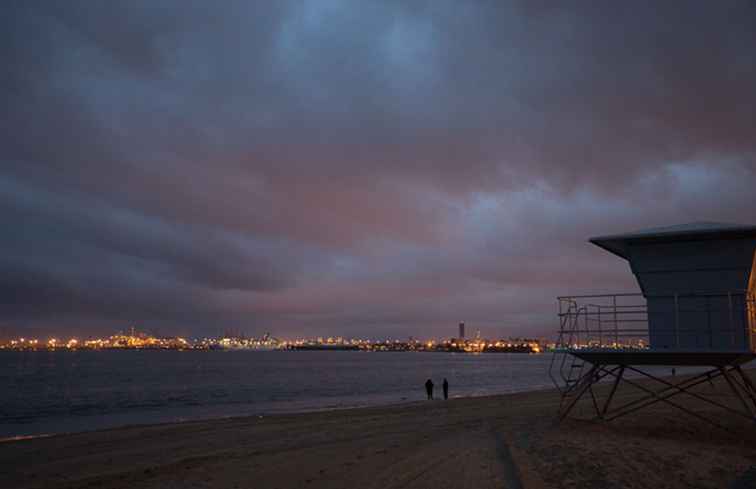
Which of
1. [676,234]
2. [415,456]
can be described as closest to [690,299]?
[676,234]

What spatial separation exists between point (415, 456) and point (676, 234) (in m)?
8.36

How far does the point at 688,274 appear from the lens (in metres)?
13.6

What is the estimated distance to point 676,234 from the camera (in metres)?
13.2

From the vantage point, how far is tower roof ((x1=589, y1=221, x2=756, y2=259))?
1271 cm

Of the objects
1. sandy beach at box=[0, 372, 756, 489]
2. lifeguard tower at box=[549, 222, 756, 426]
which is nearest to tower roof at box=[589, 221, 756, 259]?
lifeguard tower at box=[549, 222, 756, 426]

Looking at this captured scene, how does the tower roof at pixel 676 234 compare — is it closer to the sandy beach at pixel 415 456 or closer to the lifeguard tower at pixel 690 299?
the lifeguard tower at pixel 690 299

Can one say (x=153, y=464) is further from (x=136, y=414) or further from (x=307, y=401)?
(x=307, y=401)

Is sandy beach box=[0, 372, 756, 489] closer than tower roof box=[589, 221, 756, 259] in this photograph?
Yes

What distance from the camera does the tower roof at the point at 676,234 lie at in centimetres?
1271

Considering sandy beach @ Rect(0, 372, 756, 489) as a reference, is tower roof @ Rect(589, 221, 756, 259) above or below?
above

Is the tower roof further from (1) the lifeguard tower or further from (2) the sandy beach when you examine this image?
(2) the sandy beach

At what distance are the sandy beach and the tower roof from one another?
4.91 m

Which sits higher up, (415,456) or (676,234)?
(676,234)

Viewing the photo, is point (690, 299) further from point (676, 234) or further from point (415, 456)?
point (415, 456)
